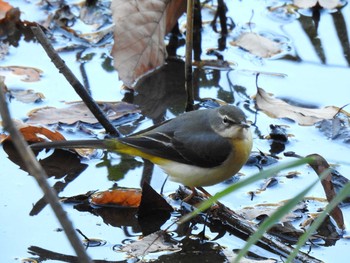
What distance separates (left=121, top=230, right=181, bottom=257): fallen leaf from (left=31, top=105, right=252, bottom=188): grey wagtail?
0.40 meters

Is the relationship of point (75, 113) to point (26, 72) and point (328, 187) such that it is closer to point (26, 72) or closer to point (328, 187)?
point (26, 72)

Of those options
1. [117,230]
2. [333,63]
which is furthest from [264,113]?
[117,230]

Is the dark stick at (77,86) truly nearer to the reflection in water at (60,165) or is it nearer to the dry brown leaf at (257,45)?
the reflection in water at (60,165)

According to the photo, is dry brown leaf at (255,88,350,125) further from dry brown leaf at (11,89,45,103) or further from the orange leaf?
dry brown leaf at (11,89,45,103)

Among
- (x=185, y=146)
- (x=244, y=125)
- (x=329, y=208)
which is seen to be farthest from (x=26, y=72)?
(x=329, y=208)

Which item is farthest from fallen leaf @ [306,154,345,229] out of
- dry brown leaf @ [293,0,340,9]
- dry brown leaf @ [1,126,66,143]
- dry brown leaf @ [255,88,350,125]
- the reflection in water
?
dry brown leaf @ [293,0,340,9]

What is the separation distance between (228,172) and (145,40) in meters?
2.13

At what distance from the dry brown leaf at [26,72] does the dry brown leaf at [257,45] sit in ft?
6.01

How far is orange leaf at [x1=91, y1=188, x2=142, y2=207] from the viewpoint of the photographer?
5.27 m

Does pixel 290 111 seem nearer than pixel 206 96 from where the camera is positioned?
Yes

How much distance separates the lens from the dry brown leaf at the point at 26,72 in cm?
695

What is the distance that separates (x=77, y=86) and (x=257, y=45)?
2.23 meters

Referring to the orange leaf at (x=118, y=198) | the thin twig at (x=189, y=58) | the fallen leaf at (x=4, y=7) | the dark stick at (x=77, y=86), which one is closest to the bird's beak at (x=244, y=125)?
the orange leaf at (x=118, y=198)

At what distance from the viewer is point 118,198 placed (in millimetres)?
5270
